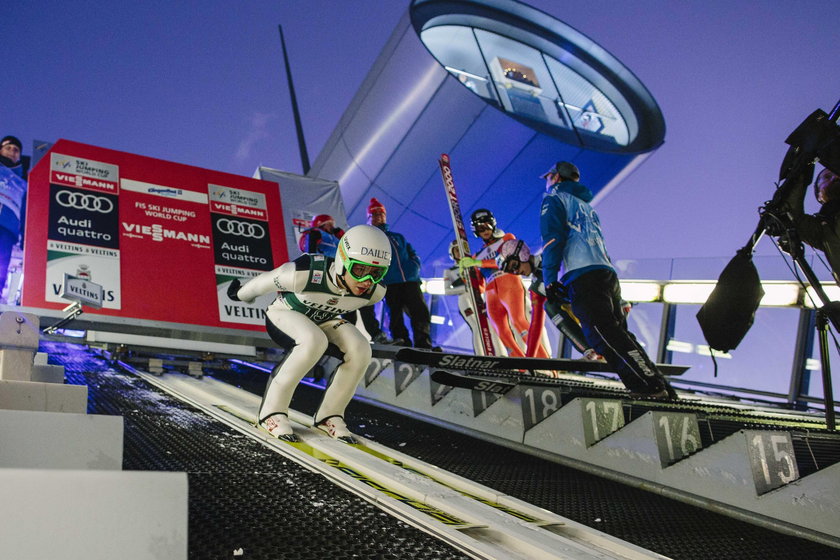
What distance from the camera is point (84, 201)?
6762 mm

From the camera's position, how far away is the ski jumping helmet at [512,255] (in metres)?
6.61

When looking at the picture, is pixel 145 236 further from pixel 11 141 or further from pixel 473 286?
pixel 473 286

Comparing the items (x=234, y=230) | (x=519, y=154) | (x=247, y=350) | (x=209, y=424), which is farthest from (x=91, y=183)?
(x=519, y=154)

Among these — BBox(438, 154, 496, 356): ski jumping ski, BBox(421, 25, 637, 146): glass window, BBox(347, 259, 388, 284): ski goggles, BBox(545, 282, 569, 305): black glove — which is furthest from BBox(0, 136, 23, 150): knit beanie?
BBox(421, 25, 637, 146): glass window

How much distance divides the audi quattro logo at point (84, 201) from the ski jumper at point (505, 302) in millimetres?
3774

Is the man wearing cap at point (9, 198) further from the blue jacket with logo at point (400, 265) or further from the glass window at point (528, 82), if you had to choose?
the glass window at point (528, 82)

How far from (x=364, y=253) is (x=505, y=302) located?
3.52m

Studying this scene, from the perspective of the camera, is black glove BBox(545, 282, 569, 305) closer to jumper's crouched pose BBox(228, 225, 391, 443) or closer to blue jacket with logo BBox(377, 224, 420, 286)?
jumper's crouched pose BBox(228, 225, 391, 443)

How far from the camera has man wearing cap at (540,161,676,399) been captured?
4648mm

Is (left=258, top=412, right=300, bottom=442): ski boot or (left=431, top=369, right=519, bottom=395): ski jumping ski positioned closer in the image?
(left=258, top=412, right=300, bottom=442): ski boot

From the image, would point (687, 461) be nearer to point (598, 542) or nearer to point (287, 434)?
point (598, 542)

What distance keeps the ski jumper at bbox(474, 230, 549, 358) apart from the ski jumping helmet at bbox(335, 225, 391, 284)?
3.21m

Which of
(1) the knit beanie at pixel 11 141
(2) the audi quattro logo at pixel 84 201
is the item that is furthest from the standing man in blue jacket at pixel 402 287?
(1) the knit beanie at pixel 11 141

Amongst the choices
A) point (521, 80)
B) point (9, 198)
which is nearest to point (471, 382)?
point (9, 198)
